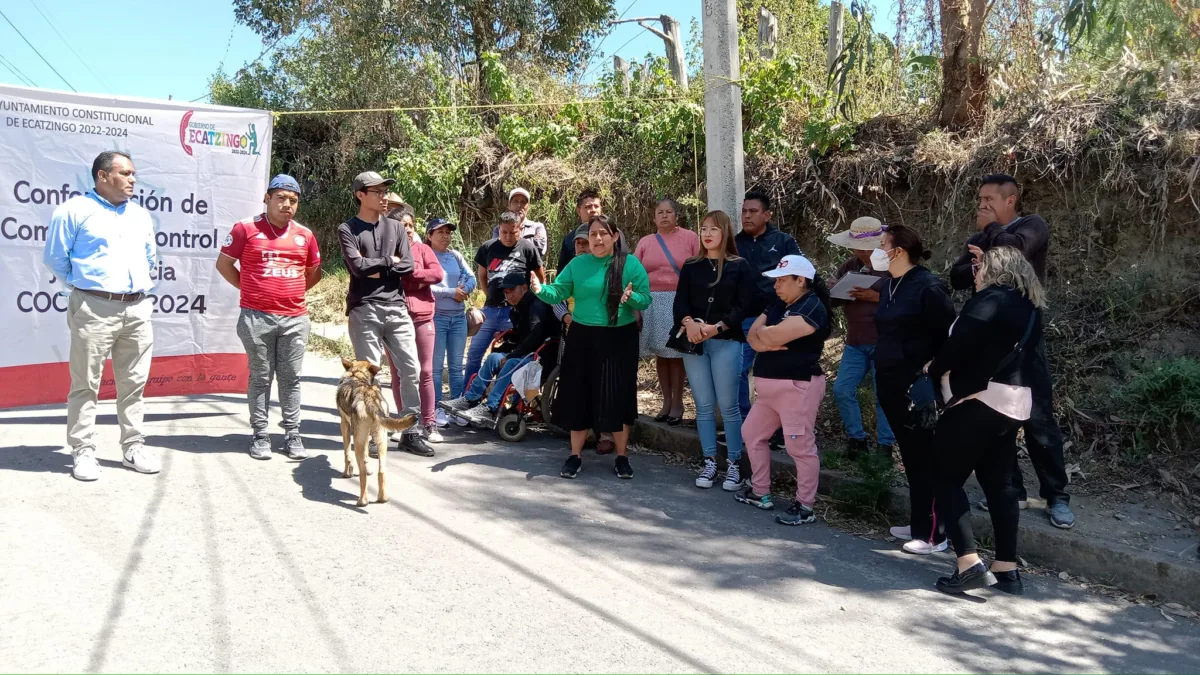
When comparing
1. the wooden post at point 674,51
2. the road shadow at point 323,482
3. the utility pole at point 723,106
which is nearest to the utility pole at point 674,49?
the wooden post at point 674,51

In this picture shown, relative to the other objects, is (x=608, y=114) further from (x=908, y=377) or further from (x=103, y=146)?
(x=908, y=377)

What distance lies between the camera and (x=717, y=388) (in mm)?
5895

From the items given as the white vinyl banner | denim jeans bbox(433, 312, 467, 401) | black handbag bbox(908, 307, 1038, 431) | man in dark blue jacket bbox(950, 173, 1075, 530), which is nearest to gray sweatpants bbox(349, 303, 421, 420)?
denim jeans bbox(433, 312, 467, 401)

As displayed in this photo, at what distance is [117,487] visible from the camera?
5.21 m

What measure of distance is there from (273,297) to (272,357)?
18.4 inches

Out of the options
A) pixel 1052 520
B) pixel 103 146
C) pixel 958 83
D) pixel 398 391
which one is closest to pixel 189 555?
pixel 398 391

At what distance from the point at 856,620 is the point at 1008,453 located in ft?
4.21

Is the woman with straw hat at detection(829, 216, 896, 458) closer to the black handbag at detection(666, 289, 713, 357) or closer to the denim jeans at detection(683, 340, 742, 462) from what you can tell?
the denim jeans at detection(683, 340, 742, 462)

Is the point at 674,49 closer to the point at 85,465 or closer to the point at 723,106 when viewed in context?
the point at 723,106

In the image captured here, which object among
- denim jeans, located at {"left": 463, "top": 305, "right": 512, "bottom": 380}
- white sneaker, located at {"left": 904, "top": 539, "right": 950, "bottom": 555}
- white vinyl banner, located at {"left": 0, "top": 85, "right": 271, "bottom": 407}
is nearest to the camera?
white sneaker, located at {"left": 904, "top": 539, "right": 950, "bottom": 555}

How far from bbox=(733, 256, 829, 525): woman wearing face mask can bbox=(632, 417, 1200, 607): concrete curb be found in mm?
731

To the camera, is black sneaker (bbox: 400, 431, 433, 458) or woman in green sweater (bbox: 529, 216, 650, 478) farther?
black sneaker (bbox: 400, 431, 433, 458)

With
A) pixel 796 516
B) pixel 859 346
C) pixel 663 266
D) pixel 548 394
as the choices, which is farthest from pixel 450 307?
pixel 796 516

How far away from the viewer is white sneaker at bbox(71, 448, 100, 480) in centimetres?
528
